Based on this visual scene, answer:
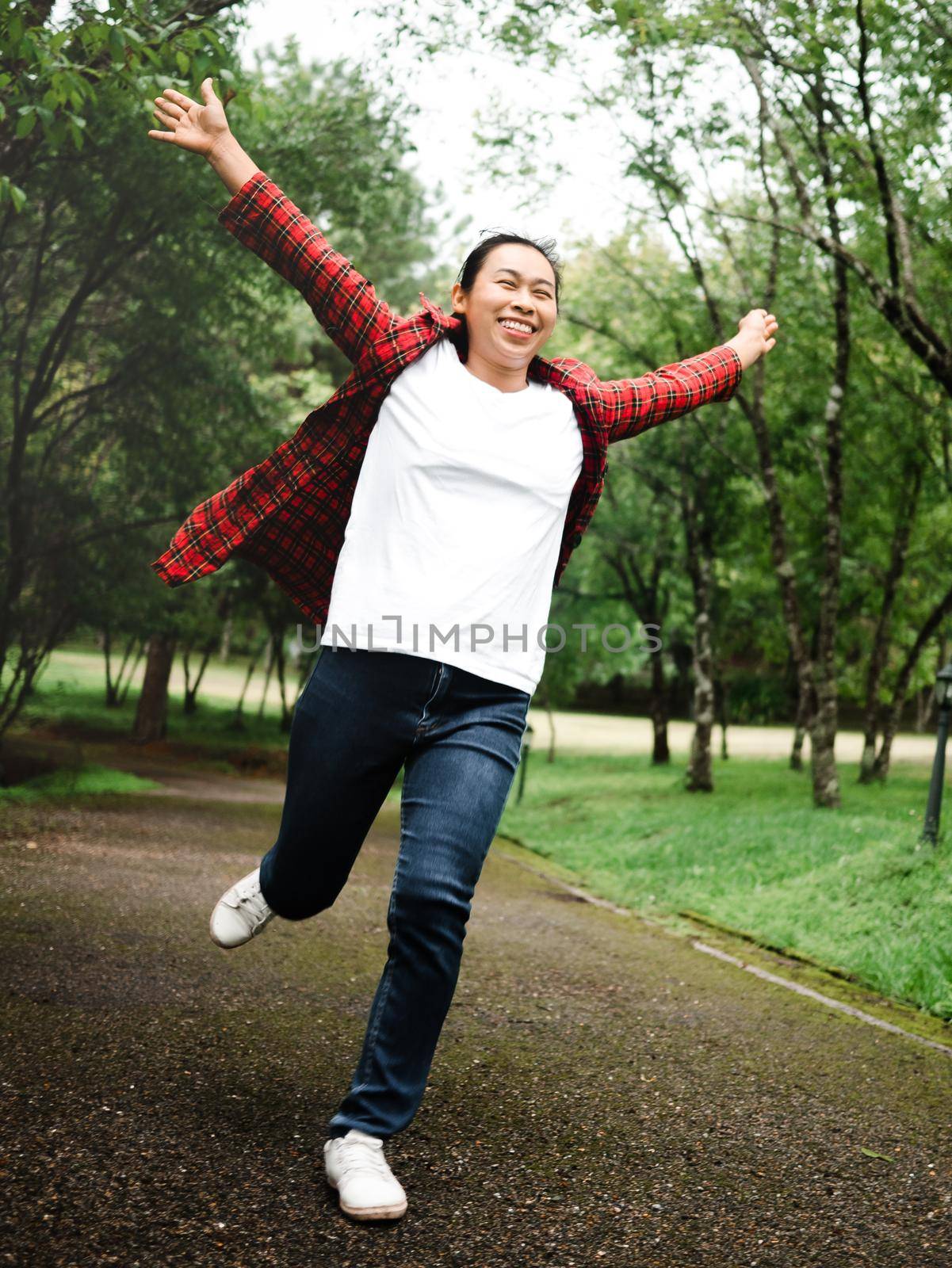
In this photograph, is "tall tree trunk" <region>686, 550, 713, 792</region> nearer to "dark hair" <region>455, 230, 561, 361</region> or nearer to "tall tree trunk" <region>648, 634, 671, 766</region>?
"tall tree trunk" <region>648, 634, 671, 766</region>

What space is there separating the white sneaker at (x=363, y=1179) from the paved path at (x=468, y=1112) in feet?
0.17

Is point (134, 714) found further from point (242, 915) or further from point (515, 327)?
point (515, 327)

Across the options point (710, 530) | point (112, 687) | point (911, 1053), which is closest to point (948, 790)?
point (710, 530)

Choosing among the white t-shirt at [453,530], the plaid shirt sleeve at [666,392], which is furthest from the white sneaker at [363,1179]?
the plaid shirt sleeve at [666,392]

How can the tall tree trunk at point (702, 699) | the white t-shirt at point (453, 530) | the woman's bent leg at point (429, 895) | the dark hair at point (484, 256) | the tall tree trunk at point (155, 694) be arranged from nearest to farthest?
the woman's bent leg at point (429, 895), the white t-shirt at point (453, 530), the dark hair at point (484, 256), the tall tree trunk at point (702, 699), the tall tree trunk at point (155, 694)

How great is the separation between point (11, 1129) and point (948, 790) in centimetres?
1476

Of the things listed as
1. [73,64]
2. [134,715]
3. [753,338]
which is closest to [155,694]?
[134,715]

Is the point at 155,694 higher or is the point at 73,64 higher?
the point at 73,64

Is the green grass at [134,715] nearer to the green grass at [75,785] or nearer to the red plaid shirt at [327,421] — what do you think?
the green grass at [75,785]

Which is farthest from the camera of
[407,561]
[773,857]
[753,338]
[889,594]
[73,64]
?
[889,594]

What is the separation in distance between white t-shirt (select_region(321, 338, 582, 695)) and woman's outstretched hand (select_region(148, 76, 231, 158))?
0.79 m

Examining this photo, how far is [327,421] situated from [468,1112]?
200 centimetres

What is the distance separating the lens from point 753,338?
370cm

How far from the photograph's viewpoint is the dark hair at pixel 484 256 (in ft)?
10.5
